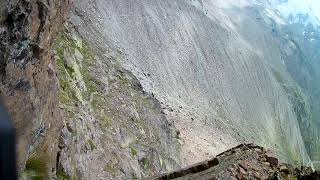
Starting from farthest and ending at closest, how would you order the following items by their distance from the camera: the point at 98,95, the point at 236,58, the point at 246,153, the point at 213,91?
1. the point at 236,58
2. the point at 213,91
3. the point at 98,95
4. the point at 246,153

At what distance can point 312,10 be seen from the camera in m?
174

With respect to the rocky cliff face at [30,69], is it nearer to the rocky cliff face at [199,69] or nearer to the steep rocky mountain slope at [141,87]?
the steep rocky mountain slope at [141,87]

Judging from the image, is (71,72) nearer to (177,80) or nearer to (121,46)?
(121,46)

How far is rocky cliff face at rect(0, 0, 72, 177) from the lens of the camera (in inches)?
502

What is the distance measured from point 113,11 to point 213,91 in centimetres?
1917

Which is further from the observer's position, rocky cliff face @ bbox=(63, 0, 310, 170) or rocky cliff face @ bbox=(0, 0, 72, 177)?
rocky cliff face @ bbox=(63, 0, 310, 170)

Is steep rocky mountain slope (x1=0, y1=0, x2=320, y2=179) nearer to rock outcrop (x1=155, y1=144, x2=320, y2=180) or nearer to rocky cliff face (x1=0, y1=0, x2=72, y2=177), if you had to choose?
rocky cliff face (x1=0, y1=0, x2=72, y2=177)

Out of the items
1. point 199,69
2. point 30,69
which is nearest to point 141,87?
point 199,69

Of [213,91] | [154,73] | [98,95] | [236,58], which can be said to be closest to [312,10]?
[236,58]

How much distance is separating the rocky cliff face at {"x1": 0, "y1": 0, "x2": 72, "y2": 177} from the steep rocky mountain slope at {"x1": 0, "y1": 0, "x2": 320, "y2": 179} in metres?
0.04

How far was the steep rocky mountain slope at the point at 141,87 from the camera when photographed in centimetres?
1517

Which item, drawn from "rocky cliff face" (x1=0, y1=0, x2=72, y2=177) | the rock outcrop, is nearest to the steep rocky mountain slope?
"rocky cliff face" (x1=0, y1=0, x2=72, y2=177)

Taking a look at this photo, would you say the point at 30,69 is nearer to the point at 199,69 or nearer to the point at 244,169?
the point at 244,169

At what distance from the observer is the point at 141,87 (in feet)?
144
